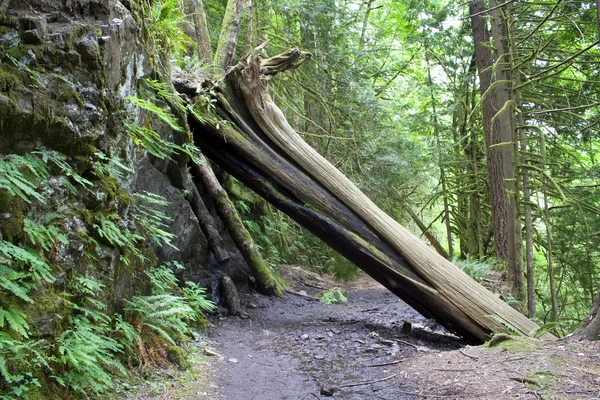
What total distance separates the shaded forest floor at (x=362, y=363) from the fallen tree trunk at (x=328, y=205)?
0.60 m

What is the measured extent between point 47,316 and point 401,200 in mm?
11940

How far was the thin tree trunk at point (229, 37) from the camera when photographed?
927 centimetres

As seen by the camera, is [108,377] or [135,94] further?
[135,94]

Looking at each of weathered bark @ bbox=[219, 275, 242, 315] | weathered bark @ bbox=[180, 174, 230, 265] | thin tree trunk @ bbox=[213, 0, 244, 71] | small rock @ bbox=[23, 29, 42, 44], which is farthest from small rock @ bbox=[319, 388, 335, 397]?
thin tree trunk @ bbox=[213, 0, 244, 71]

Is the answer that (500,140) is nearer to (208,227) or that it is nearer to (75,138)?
(208,227)

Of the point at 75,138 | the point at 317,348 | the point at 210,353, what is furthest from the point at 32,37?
the point at 317,348

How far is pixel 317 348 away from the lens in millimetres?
5891

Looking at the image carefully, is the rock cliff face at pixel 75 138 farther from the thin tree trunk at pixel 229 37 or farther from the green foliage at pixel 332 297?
the green foliage at pixel 332 297

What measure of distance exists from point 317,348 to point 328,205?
2.23 metres

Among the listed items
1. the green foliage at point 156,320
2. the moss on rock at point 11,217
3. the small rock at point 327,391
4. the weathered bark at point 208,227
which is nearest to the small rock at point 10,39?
the moss on rock at point 11,217

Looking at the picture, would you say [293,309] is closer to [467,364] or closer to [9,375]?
[467,364]

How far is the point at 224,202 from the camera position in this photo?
806cm

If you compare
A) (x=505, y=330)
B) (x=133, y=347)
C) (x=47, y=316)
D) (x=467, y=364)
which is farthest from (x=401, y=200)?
(x=47, y=316)

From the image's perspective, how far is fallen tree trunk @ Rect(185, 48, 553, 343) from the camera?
20.8 feet
